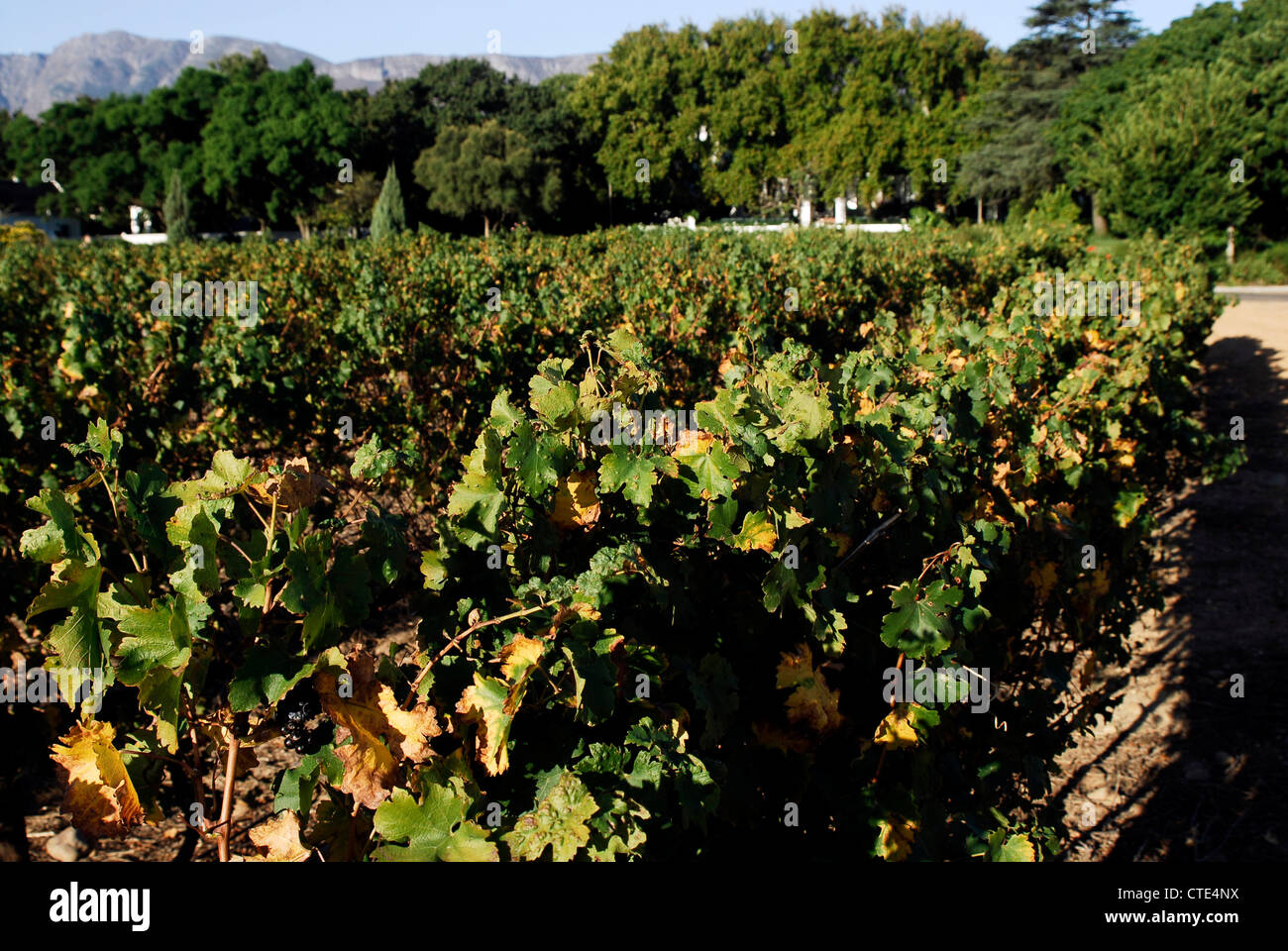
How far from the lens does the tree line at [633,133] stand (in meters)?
43.6

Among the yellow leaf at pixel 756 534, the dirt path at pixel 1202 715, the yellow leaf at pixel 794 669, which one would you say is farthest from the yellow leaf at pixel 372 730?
the dirt path at pixel 1202 715

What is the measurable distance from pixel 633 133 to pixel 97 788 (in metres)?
53.7

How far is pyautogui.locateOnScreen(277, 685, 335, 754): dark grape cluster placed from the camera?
1.40 m

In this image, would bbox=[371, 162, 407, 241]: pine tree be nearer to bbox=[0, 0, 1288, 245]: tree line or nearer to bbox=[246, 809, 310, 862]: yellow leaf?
bbox=[0, 0, 1288, 245]: tree line

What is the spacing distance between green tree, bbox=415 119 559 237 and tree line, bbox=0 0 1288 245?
116 mm

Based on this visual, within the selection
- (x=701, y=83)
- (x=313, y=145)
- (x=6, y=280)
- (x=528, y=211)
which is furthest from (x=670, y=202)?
(x=6, y=280)

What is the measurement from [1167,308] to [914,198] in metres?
51.9

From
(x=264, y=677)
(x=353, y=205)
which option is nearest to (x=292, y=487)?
(x=264, y=677)

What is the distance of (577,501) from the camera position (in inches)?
68.3

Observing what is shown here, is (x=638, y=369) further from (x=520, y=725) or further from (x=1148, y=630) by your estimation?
(x=1148, y=630)

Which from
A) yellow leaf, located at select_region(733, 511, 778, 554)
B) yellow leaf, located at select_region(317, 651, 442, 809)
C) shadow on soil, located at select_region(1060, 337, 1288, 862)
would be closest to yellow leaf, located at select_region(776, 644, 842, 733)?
yellow leaf, located at select_region(733, 511, 778, 554)

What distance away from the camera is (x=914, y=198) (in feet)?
180

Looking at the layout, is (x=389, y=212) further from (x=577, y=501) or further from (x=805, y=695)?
(x=805, y=695)
